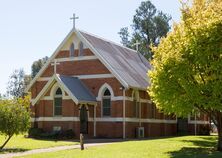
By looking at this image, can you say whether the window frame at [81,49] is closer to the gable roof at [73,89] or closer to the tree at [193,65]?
the gable roof at [73,89]

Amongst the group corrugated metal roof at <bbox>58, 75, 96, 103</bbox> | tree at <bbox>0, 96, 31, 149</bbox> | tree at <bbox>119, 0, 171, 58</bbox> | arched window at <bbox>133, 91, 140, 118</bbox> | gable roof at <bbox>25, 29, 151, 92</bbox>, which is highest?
tree at <bbox>119, 0, 171, 58</bbox>

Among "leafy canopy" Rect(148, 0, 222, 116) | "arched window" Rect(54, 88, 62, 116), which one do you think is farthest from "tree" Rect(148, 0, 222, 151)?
"arched window" Rect(54, 88, 62, 116)

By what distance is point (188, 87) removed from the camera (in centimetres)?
2116

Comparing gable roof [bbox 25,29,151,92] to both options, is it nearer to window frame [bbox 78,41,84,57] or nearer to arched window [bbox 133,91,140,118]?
window frame [bbox 78,41,84,57]

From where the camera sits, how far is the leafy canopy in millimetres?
20578

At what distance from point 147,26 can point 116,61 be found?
35565 millimetres

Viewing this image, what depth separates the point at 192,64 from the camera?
70.4ft

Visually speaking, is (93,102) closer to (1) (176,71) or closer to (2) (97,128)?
(2) (97,128)

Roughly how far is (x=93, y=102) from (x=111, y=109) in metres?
1.58

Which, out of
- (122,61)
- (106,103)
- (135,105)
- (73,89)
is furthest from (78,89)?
(122,61)

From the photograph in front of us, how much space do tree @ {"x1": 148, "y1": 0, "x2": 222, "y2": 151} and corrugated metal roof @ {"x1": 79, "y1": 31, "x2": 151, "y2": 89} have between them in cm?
1291

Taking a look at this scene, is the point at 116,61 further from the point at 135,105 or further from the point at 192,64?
the point at 192,64

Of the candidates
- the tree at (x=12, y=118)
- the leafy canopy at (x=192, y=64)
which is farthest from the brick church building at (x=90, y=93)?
the leafy canopy at (x=192, y=64)

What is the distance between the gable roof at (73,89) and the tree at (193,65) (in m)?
12.0
